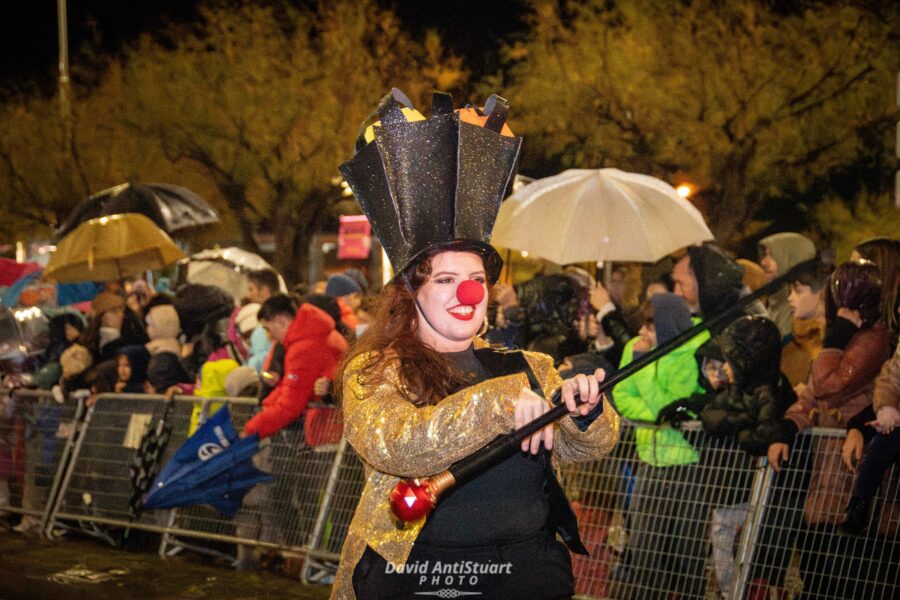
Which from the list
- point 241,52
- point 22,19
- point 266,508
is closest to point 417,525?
point 266,508

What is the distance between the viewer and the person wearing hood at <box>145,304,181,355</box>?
10102 mm

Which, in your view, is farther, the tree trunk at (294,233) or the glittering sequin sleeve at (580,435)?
the tree trunk at (294,233)

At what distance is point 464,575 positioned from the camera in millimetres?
3455

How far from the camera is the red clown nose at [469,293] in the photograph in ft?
11.8

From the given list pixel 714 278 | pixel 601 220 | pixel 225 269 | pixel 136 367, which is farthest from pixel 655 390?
pixel 225 269

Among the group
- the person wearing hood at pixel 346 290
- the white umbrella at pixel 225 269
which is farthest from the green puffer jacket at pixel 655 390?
the white umbrella at pixel 225 269

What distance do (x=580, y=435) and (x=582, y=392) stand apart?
0.40 m

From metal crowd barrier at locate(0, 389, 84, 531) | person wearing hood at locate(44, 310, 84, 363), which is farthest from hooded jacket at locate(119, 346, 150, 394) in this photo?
person wearing hood at locate(44, 310, 84, 363)

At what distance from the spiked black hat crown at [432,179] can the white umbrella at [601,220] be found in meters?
5.30

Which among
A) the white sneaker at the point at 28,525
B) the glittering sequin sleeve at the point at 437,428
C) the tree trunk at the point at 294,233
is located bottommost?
the white sneaker at the point at 28,525

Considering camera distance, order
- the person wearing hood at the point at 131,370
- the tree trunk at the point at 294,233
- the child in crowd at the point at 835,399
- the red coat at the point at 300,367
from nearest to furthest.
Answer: the child in crowd at the point at 835,399 → the red coat at the point at 300,367 → the person wearing hood at the point at 131,370 → the tree trunk at the point at 294,233

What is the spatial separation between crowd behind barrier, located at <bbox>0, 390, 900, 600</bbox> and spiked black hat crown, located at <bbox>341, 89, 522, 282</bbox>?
124 inches

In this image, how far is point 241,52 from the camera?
26125 millimetres

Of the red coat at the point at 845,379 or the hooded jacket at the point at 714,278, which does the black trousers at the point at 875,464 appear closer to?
the red coat at the point at 845,379
